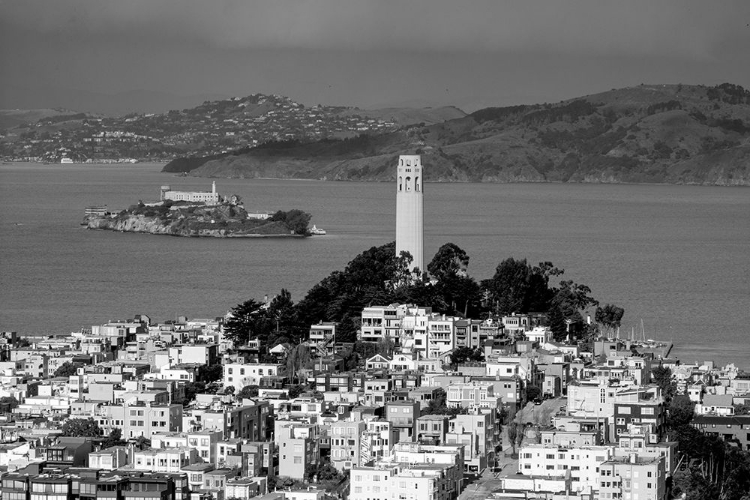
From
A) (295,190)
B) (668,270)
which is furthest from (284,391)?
(295,190)

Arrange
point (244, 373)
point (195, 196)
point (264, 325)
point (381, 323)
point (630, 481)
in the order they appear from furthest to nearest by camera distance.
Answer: point (195, 196) < point (264, 325) < point (381, 323) < point (244, 373) < point (630, 481)

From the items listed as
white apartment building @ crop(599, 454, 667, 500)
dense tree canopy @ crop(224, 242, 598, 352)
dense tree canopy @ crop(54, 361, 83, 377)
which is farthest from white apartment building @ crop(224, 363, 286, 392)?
white apartment building @ crop(599, 454, 667, 500)

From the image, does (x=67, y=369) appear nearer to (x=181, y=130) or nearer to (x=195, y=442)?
(x=195, y=442)

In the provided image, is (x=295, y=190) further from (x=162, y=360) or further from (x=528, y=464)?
(x=528, y=464)

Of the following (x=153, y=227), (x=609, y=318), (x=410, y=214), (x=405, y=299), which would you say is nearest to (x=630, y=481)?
(x=405, y=299)

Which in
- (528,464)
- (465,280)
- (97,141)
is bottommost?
(528,464)

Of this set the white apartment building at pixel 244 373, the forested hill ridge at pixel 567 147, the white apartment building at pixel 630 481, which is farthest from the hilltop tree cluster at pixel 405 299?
the forested hill ridge at pixel 567 147

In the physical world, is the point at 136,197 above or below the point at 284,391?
above

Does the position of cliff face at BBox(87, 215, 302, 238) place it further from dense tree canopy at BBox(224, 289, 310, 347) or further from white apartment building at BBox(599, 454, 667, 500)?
white apartment building at BBox(599, 454, 667, 500)
